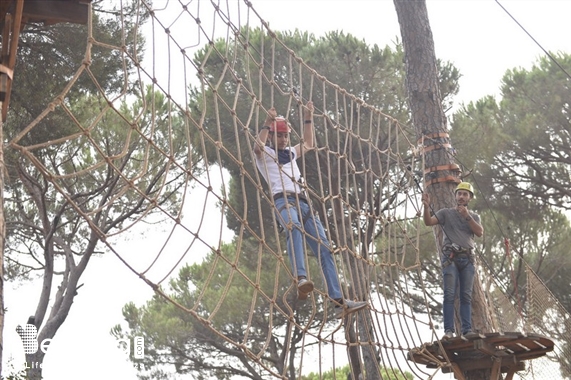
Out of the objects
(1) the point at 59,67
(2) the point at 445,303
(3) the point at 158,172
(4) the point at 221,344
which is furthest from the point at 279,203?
(4) the point at 221,344

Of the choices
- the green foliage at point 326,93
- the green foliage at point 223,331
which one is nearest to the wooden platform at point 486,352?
the green foliage at point 326,93

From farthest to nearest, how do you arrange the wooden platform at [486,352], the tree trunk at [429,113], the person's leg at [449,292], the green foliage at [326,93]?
the green foliage at [326,93], the tree trunk at [429,113], the person's leg at [449,292], the wooden platform at [486,352]

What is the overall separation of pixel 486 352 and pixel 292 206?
1191 millimetres

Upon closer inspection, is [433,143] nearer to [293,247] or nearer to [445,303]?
[445,303]

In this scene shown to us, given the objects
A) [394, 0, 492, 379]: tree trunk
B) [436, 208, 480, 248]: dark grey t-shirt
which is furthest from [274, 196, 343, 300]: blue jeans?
[394, 0, 492, 379]: tree trunk

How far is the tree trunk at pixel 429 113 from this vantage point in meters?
4.55

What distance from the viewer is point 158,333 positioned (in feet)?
33.8

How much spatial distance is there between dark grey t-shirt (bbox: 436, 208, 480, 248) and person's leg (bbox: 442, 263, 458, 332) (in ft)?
0.39

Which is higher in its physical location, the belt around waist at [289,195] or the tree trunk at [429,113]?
the tree trunk at [429,113]

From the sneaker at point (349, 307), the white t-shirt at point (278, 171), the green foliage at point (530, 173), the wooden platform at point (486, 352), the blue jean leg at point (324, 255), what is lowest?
the wooden platform at point (486, 352)

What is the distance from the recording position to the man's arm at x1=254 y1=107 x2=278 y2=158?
11.6 feet

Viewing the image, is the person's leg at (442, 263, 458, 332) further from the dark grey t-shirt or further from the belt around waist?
the belt around waist

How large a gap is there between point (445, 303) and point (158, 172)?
4663mm

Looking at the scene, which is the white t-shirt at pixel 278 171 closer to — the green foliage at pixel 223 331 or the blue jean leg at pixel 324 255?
the blue jean leg at pixel 324 255
